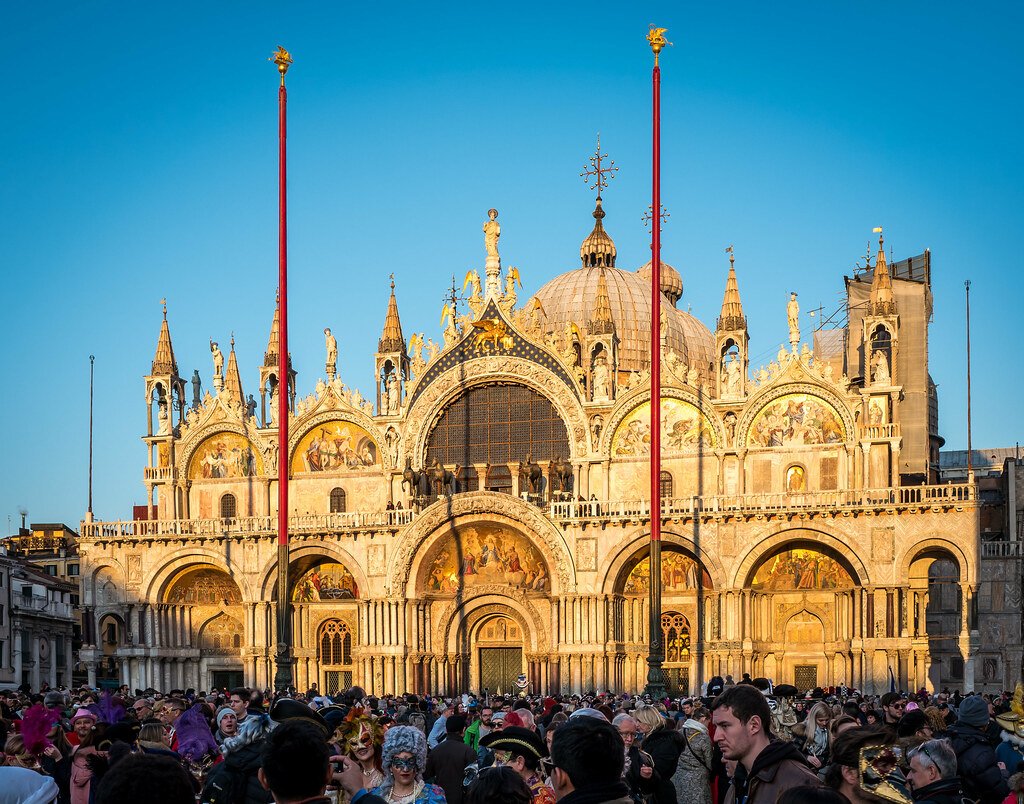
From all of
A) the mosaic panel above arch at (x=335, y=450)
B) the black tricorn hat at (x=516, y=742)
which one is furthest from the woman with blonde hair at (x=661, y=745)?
the mosaic panel above arch at (x=335, y=450)

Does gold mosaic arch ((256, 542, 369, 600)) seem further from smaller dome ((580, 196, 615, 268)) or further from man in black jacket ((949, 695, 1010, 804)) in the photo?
man in black jacket ((949, 695, 1010, 804))

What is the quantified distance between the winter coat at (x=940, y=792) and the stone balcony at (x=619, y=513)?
122ft

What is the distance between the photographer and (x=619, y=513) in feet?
158

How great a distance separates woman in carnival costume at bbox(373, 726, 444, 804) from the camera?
1020cm

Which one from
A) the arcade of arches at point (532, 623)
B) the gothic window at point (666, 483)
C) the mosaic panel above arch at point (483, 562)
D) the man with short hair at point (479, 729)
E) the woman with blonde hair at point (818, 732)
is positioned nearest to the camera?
the woman with blonde hair at point (818, 732)

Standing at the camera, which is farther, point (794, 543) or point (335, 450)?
point (335, 450)

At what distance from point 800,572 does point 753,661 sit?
3.25m

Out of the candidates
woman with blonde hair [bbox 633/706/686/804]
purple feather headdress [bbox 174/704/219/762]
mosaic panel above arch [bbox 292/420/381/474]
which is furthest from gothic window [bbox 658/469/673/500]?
purple feather headdress [bbox 174/704/219/762]

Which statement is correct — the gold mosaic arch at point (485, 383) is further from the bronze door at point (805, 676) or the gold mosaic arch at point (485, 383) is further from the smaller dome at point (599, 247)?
the smaller dome at point (599, 247)

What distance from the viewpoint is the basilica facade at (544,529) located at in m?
47.2

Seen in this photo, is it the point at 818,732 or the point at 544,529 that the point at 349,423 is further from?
the point at 818,732

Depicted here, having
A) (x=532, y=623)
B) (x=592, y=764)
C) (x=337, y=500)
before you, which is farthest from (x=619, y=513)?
(x=592, y=764)

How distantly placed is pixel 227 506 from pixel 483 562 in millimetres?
10381

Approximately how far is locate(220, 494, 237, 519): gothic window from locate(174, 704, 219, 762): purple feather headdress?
4046 cm
